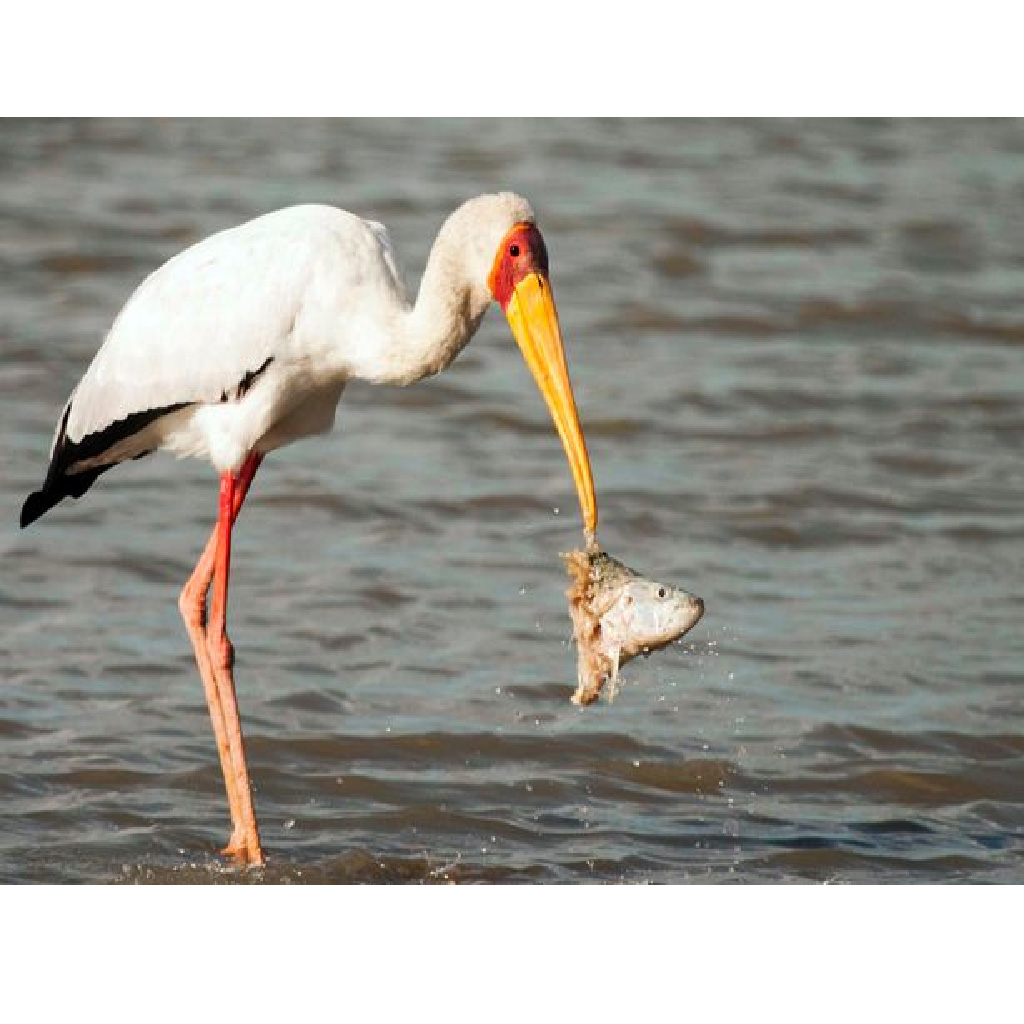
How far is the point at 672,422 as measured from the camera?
10719mm

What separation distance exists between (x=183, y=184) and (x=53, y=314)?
2.85 m

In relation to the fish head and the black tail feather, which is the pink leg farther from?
the fish head

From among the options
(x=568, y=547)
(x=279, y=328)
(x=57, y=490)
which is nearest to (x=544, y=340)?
(x=279, y=328)

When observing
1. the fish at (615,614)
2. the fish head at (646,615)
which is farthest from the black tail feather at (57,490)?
the fish head at (646,615)

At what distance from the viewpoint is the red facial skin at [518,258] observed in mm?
5875

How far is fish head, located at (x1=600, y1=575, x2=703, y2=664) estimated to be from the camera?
18.3 feet

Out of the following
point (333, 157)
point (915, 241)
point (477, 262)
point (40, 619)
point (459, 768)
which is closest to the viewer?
point (477, 262)

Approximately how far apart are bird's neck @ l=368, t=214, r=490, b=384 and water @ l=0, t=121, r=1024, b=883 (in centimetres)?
130

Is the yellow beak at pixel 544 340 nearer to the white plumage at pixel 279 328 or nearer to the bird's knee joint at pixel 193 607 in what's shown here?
the white plumage at pixel 279 328

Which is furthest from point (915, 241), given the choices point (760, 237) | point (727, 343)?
point (727, 343)

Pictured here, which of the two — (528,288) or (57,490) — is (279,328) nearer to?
(528,288)

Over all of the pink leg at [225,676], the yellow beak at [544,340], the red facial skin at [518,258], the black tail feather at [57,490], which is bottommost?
the pink leg at [225,676]

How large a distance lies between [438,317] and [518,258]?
28 cm

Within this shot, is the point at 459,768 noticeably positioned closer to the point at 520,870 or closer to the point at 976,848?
the point at 520,870
